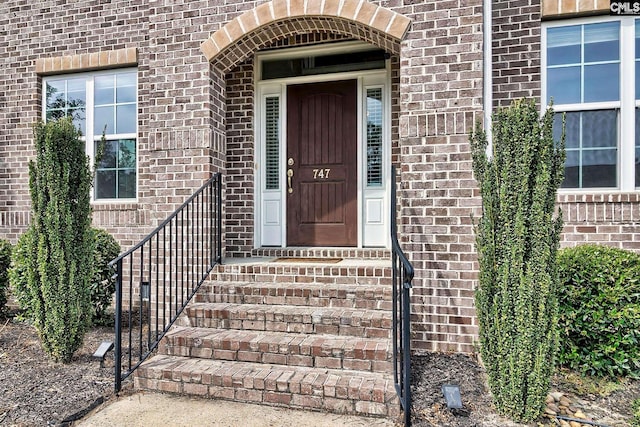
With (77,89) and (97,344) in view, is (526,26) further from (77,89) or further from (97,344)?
(77,89)

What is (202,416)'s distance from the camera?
2.61 metres

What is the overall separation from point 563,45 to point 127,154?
5.15 m

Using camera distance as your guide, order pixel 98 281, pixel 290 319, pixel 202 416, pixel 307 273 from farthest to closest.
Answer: pixel 98 281 < pixel 307 273 < pixel 290 319 < pixel 202 416

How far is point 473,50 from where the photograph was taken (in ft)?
11.4

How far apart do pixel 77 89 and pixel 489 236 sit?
5.56 meters

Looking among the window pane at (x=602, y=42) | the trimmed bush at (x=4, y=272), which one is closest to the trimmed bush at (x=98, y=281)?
the trimmed bush at (x=4, y=272)

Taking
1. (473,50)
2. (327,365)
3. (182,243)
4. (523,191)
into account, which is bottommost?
(327,365)

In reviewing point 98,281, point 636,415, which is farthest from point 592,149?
point 98,281

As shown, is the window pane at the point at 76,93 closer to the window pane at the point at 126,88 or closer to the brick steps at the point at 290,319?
the window pane at the point at 126,88

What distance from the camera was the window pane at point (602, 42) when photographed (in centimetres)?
405

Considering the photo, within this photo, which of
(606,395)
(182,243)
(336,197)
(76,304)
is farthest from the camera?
(336,197)

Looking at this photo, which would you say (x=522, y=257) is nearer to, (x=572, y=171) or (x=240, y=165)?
(x=572, y=171)

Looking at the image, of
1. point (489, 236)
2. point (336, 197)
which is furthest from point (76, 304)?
point (489, 236)
